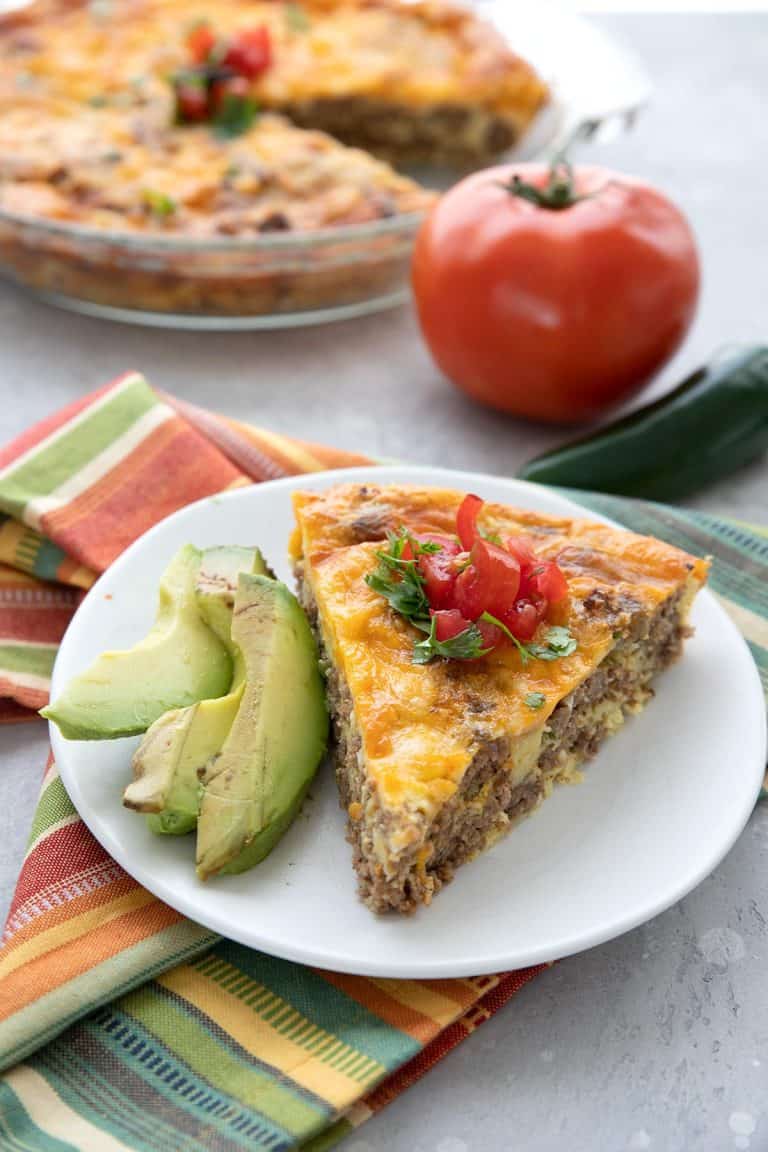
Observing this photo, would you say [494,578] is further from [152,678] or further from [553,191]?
[553,191]

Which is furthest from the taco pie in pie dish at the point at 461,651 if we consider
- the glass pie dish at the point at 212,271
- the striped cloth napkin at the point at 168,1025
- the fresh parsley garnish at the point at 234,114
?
the fresh parsley garnish at the point at 234,114

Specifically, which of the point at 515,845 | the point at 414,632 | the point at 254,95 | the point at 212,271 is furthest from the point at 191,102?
the point at 515,845

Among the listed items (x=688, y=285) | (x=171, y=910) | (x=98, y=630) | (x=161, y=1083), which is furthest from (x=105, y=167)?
(x=161, y=1083)

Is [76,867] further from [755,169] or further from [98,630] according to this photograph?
[755,169]

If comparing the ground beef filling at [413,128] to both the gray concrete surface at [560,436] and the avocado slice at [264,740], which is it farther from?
the avocado slice at [264,740]

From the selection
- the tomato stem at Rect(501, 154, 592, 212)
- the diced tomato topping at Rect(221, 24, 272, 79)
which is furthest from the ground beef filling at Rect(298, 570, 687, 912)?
the diced tomato topping at Rect(221, 24, 272, 79)

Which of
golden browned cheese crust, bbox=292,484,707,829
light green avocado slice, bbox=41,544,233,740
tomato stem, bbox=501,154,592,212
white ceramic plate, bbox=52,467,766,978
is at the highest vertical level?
tomato stem, bbox=501,154,592,212

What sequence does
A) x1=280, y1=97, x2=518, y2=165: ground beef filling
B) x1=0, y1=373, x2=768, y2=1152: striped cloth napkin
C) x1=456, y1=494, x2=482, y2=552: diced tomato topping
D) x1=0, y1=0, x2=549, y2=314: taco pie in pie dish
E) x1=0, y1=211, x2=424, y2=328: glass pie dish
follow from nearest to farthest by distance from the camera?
x1=0, y1=373, x2=768, y2=1152: striped cloth napkin → x1=456, y1=494, x2=482, y2=552: diced tomato topping → x1=0, y1=211, x2=424, y2=328: glass pie dish → x1=0, y1=0, x2=549, y2=314: taco pie in pie dish → x1=280, y1=97, x2=518, y2=165: ground beef filling

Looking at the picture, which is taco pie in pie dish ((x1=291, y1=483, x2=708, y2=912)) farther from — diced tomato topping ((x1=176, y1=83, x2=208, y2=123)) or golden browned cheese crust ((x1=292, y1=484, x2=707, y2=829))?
diced tomato topping ((x1=176, y1=83, x2=208, y2=123))
